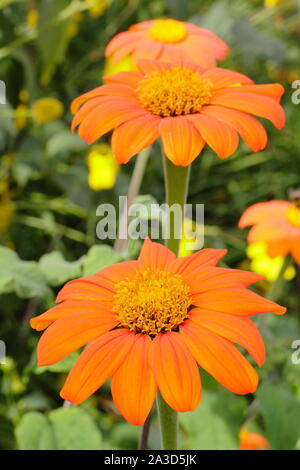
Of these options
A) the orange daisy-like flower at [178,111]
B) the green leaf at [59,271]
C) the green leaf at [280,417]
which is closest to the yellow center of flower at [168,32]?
the orange daisy-like flower at [178,111]

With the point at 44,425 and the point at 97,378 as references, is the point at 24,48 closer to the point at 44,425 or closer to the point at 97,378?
the point at 44,425

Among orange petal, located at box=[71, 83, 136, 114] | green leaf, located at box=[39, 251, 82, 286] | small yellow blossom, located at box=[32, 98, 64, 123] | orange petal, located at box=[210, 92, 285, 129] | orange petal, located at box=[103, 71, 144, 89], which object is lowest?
green leaf, located at box=[39, 251, 82, 286]

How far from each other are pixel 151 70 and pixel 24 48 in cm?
56

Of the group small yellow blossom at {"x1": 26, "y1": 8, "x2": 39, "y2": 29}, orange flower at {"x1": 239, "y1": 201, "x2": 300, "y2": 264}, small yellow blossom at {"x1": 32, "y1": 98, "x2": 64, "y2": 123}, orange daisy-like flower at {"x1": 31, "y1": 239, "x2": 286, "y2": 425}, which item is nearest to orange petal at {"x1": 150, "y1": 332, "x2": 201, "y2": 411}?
orange daisy-like flower at {"x1": 31, "y1": 239, "x2": 286, "y2": 425}

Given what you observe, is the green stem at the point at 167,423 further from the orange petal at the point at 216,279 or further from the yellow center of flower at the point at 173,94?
the yellow center of flower at the point at 173,94

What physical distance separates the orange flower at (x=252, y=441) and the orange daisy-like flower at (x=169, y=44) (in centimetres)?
35

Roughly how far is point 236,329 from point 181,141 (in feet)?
0.41

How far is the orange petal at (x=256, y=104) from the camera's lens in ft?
1.52

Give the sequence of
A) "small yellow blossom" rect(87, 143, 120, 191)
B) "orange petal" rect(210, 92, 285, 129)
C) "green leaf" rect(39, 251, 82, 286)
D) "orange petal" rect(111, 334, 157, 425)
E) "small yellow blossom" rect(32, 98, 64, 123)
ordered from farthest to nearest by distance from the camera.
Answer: "small yellow blossom" rect(87, 143, 120, 191) < "small yellow blossom" rect(32, 98, 64, 123) < "green leaf" rect(39, 251, 82, 286) < "orange petal" rect(210, 92, 285, 129) < "orange petal" rect(111, 334, 157, 425)

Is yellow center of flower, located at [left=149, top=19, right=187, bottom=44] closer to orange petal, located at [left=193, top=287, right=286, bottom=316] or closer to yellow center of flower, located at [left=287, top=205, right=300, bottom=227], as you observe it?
yellow center of flower, located at [left=287, top=205, right=300, bottom=227]

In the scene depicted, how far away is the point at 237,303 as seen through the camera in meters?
0.39

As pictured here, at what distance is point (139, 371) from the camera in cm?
36

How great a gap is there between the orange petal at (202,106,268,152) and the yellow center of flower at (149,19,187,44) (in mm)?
202

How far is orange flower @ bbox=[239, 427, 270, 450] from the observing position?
64 centimetres
